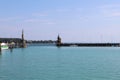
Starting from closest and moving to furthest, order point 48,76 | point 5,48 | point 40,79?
point 40,79 < point 48,76 < point 5,48

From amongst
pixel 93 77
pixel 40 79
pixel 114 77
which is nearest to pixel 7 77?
pixel 40 79

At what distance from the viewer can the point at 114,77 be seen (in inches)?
1517

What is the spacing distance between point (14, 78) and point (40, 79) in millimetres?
3213

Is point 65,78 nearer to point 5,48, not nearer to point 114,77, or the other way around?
point 114,77

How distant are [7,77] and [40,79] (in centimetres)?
438

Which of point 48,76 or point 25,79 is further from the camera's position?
point 48,76

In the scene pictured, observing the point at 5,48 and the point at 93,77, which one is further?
the point at 5,48

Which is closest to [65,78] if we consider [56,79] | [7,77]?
[56,79]

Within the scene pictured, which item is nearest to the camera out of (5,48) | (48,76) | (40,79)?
(40,79)

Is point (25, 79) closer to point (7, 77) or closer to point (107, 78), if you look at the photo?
point (7, 77)

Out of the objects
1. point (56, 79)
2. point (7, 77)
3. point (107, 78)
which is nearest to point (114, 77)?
point (107, 78)

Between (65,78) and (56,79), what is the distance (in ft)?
3.82

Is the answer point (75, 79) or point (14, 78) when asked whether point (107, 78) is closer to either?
point (75, 79)

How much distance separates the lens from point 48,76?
39750 mm
